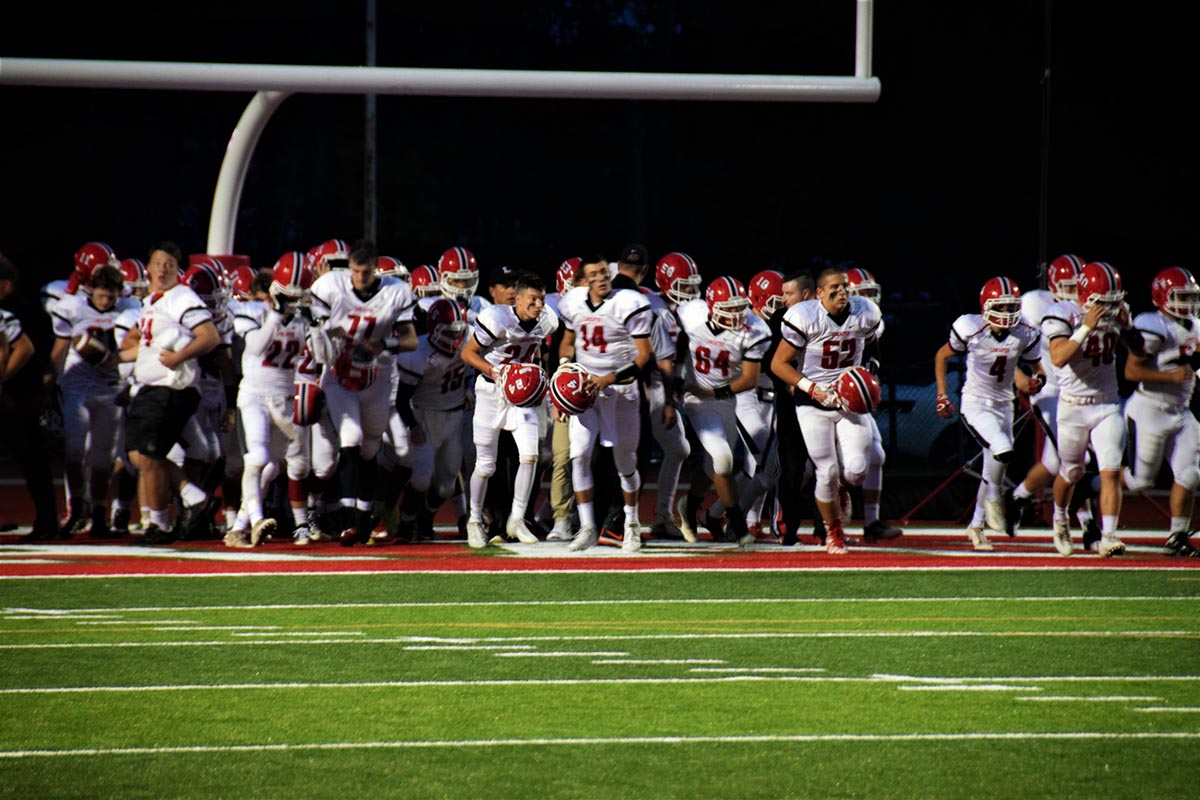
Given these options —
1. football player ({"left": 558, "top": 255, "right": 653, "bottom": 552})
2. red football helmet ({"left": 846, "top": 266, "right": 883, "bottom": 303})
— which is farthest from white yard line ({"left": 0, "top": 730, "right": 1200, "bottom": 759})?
red football helmet ({"left": 846, "top": 266, "right": 883, "bottom": 303})

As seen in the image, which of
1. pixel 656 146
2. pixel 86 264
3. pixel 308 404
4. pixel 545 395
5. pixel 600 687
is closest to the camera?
pixel 600 687

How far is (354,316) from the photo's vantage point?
10.8 meters

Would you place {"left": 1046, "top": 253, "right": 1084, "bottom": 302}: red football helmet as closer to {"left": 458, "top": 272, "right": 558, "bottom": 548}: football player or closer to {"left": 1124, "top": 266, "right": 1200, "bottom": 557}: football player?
{"left": 1124, "top": 266, "right": 1200, "bottom": 557}: football player

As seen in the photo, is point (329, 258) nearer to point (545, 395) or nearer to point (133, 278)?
point (545, 395)

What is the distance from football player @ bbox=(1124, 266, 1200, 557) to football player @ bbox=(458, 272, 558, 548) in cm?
357

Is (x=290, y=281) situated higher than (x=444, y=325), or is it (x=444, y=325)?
(x=290, y=281)

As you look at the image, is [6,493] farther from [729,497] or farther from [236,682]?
[236,682]

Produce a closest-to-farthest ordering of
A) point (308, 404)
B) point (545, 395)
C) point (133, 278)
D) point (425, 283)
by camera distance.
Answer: point (308, 404), point (545, 395), point (425, 283), point (133, 278)

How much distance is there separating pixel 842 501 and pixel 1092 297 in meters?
2.28

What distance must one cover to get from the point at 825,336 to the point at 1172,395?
2.06m

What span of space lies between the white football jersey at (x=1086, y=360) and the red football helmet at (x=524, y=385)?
301 cm

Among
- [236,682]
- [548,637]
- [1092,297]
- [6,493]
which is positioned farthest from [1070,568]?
[6,493]

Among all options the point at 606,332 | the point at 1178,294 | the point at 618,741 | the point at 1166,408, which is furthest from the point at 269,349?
the point at 618,741

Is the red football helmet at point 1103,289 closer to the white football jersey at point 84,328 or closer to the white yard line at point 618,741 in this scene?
the white yard line at point 618,741
